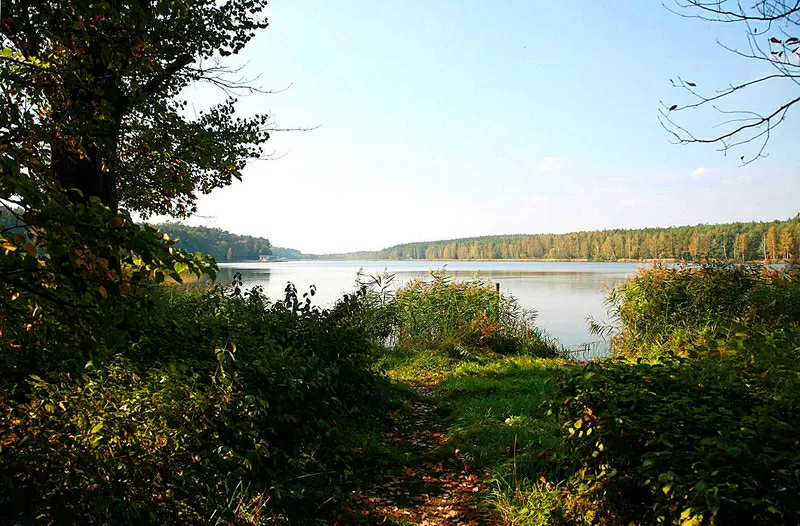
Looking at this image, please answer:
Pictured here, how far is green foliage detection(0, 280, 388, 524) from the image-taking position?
7.39 feet

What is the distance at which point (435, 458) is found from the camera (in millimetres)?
4852

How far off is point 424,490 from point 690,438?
239 centimetres

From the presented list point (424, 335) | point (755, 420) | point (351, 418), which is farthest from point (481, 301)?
point (755, 420)

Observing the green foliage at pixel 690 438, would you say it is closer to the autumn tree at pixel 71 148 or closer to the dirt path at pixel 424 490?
the dirt path at pixel 424 490

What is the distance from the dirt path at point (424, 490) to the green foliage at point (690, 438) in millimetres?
946

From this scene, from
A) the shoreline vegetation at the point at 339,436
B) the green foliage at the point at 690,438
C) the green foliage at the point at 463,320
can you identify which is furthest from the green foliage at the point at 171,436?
the green foliage at the point at 463,320

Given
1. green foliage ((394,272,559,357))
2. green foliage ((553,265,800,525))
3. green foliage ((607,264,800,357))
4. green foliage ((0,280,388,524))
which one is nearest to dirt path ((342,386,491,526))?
green foliage ((0,280,388,524))

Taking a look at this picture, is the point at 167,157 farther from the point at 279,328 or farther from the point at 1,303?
the point at 1,303

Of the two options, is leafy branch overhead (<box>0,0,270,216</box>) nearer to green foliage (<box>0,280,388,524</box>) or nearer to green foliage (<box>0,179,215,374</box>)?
green foliage (<box>0,179,215,374</box>)

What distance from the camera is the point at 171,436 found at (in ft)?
9.74

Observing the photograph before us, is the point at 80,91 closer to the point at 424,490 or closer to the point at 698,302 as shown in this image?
the point at 424,490

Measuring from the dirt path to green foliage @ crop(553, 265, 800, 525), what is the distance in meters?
0.95

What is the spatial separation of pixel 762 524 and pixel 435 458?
3242mm

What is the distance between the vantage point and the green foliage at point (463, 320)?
1109cm
